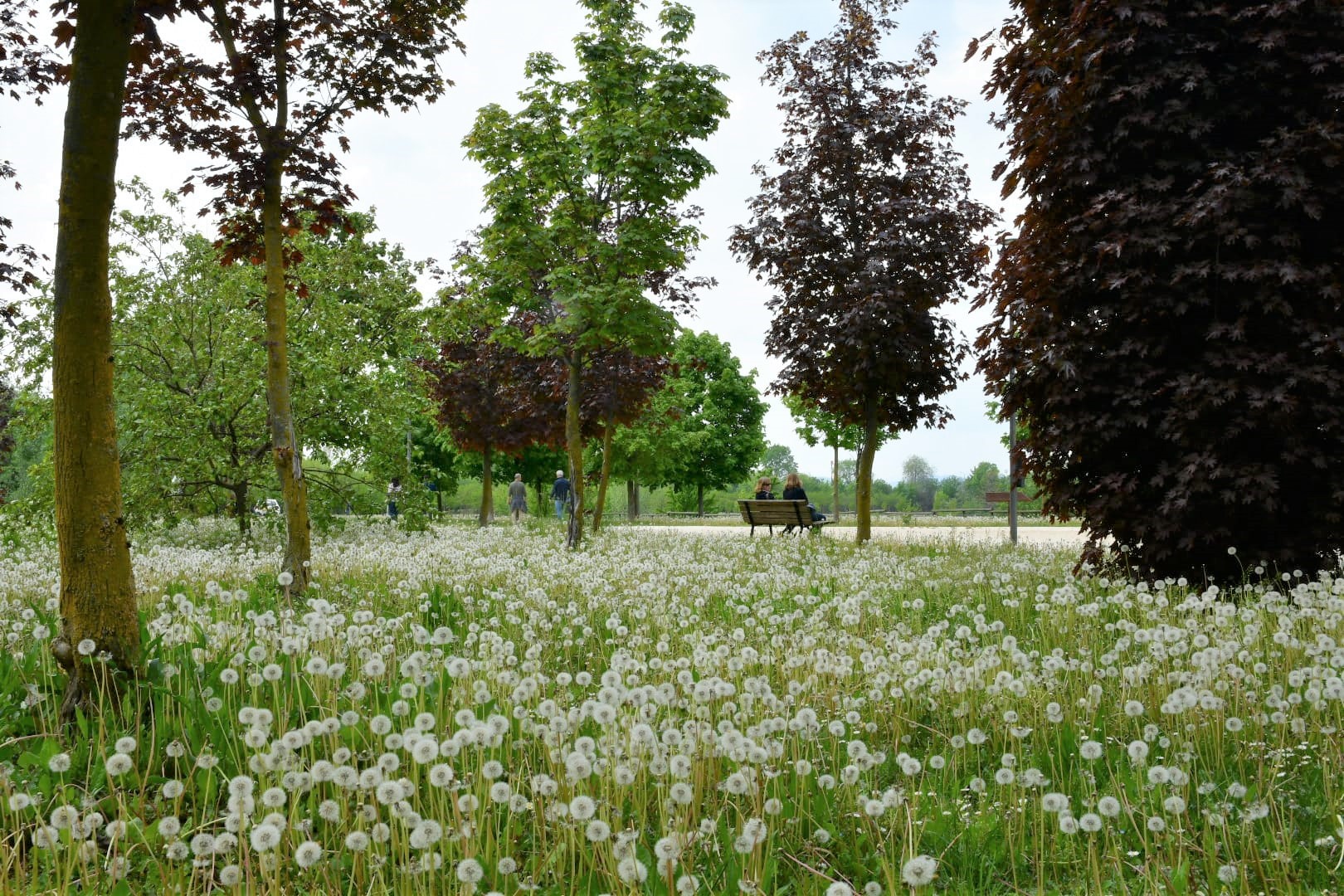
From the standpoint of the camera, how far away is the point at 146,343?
52.2ft

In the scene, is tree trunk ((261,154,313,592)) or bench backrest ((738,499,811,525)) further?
bench backrest ((738,499,811,525))

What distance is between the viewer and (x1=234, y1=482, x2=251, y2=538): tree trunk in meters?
15.7

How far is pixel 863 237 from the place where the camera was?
1655 cm

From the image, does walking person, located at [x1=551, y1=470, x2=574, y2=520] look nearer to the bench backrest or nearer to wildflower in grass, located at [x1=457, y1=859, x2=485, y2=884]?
the bench backrest

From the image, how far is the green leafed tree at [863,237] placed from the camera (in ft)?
51.9

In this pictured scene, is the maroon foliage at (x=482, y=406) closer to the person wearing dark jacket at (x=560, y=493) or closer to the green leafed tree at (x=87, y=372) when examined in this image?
the person wearing dark jacket at (x=560, y=493)

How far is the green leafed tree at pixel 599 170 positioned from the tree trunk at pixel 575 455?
7 centimetres

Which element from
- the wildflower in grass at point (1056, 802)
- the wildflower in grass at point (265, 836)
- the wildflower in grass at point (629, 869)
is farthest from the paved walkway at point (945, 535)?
the wildflower in grass at point (265, 836)

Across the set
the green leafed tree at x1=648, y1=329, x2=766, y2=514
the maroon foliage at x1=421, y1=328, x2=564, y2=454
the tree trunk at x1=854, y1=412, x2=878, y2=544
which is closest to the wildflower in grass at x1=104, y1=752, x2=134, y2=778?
the tree trunk at x1=854, y1=412, x2=878, y2=544

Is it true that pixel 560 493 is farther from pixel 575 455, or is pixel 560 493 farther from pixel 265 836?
pixel 265 836

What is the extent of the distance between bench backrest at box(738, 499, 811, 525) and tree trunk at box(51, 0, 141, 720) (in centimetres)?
1534

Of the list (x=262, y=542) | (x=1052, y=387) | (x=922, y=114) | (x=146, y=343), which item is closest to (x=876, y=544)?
(x=1052, y=387)

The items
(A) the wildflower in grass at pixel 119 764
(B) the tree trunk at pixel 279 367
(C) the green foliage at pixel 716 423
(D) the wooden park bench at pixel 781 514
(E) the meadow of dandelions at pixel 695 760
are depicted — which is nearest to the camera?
(A) the wildflower in grass at pixel 119 764

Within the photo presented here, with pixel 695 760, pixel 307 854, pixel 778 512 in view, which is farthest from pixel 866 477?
pixel 307 854
